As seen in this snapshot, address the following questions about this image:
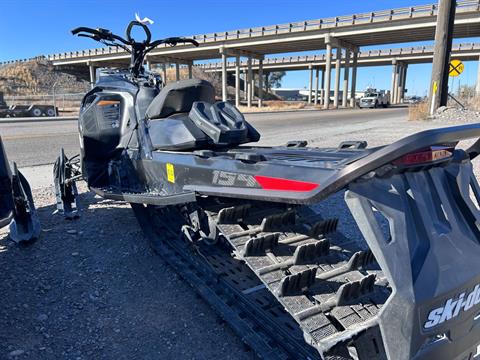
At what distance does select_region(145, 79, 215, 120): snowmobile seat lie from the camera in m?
3.47

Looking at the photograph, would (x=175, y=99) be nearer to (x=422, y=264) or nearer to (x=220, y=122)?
(x=220, y=122)

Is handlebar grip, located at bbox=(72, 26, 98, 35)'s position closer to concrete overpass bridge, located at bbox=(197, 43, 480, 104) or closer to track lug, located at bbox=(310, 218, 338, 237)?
track lug, located at bbox=(310, 218, 338, 237)

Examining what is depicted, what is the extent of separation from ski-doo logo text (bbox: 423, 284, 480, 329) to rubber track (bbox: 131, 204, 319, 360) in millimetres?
724

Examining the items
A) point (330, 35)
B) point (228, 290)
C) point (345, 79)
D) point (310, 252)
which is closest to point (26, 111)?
point (228, 290)

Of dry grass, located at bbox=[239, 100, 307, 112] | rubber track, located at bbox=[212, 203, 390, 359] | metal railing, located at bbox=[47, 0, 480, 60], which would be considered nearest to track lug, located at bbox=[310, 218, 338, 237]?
rubber track, located at bbox=[212, 203, 390, 359]

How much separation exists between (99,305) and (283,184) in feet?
5.86

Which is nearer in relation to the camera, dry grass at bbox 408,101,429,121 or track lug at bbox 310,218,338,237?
track lug at bbox 310,218,338,237

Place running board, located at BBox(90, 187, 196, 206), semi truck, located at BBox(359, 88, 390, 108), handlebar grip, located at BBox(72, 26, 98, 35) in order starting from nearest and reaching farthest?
running board, located at BBox(90, 187, 196, 206) → handlebar grip, located at BBox(72, 26, 98, 35) → semi truck, located at BBox(359, 88, 390, 108)

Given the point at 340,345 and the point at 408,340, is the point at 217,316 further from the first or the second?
the point at 408,340

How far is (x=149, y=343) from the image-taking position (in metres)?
2.49

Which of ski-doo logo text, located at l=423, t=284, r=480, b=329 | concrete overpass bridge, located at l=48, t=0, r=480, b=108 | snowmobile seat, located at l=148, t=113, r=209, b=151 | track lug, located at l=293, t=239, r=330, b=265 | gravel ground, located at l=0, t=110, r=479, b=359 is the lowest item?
gravel ground, located at l=0, t=110, r=479, b=359

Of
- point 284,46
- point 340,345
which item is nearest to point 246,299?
point 340,345

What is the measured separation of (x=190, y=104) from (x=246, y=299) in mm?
1790

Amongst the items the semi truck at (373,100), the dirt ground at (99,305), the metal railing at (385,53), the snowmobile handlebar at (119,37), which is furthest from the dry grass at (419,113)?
the metal railing at (385,53)
